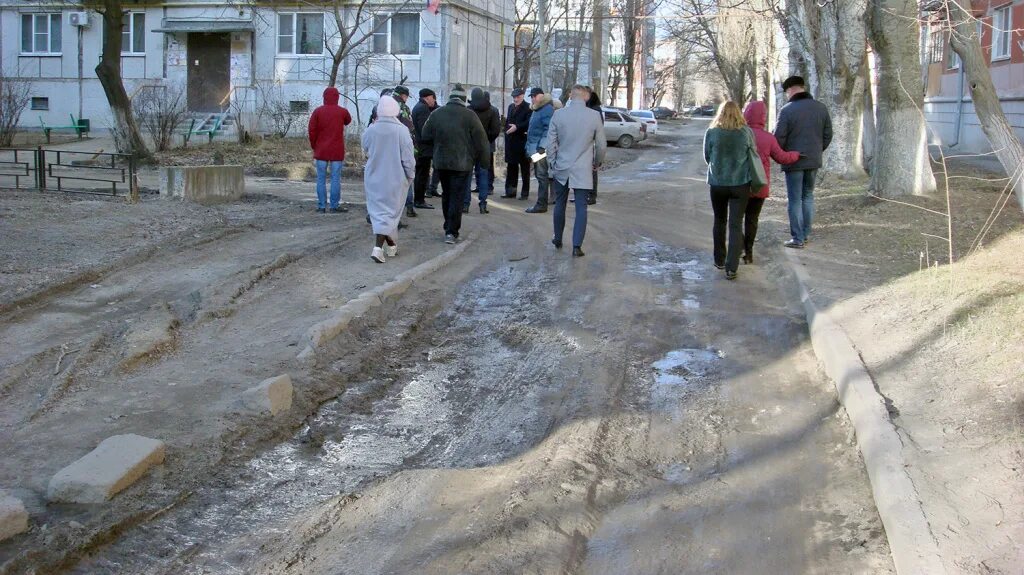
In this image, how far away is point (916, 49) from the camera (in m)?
13.8

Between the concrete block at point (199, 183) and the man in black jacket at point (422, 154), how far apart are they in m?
3.08

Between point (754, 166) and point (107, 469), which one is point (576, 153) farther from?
point (107, 469)

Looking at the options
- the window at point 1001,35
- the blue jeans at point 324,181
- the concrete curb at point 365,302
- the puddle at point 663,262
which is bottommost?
the concrete curb at point 365,302

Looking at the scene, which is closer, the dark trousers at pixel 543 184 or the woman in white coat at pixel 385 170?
the woman in white coat at pixel 385 170

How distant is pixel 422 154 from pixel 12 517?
1034 centimetres

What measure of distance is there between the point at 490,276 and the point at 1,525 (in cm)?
649

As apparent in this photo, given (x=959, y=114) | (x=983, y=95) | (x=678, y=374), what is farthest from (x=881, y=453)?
(x=959, y=114)

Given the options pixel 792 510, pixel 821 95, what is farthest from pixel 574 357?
pixel 821 95

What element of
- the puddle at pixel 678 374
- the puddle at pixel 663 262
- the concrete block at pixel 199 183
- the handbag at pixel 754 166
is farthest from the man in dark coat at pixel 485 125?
the puddle at pixel 678 374

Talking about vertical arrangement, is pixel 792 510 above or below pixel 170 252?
below

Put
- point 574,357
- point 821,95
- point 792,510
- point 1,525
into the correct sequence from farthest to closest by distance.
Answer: point 821,95
point 574,357
point 792,510
point 1,525

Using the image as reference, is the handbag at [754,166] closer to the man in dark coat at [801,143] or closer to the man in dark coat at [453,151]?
the man in dark coat at [801,143]

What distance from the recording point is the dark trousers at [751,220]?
404 inches

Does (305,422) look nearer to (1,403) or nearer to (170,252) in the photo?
(1,403)
